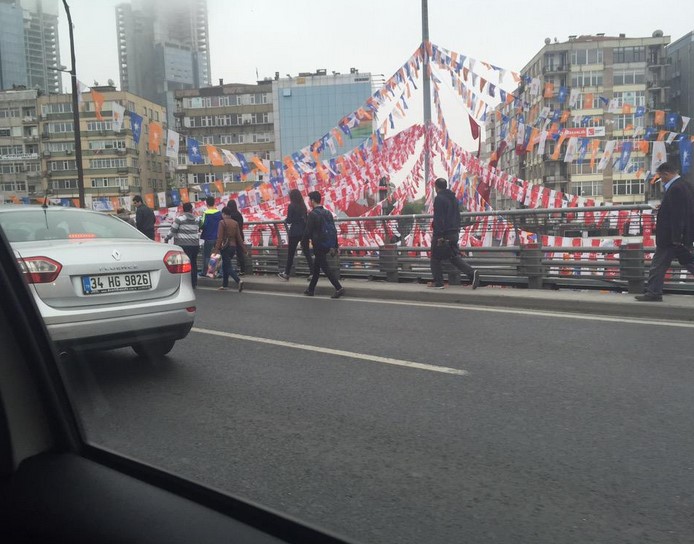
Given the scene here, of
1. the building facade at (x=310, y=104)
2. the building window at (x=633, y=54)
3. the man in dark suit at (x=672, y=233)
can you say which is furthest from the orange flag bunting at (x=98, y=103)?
the building facade at (x=310, y=104)

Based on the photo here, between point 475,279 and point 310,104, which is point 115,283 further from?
point 310,104

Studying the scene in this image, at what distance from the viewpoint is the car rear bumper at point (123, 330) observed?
4.27 metres

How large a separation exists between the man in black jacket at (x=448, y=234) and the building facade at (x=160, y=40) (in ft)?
23.4

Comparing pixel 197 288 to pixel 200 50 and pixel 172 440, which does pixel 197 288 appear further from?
pixel 200 50

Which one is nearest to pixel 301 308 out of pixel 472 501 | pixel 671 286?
pixel 671 286

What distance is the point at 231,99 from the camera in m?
106

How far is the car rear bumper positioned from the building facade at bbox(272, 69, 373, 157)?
94.1 meters

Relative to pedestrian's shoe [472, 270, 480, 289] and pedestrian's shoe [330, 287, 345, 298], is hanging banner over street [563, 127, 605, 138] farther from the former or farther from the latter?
pedestrian's shoe [330, 287, 345, 298]

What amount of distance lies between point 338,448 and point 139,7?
86.1 inches

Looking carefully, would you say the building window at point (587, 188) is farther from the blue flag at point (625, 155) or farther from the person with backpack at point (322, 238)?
the person with backpack at point (322, 238)

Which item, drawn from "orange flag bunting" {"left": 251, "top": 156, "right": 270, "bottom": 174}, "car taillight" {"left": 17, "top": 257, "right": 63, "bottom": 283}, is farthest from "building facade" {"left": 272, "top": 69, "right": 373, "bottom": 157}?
"car taillight" {"left": 17, "top": 257, "right": 63, "bottom": 283}

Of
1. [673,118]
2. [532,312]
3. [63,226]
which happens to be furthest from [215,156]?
[673,118]

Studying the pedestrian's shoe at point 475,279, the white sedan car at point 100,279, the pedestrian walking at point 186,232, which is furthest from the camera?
the pedestrian walking at point 186,232

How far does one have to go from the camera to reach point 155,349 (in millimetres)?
5434
